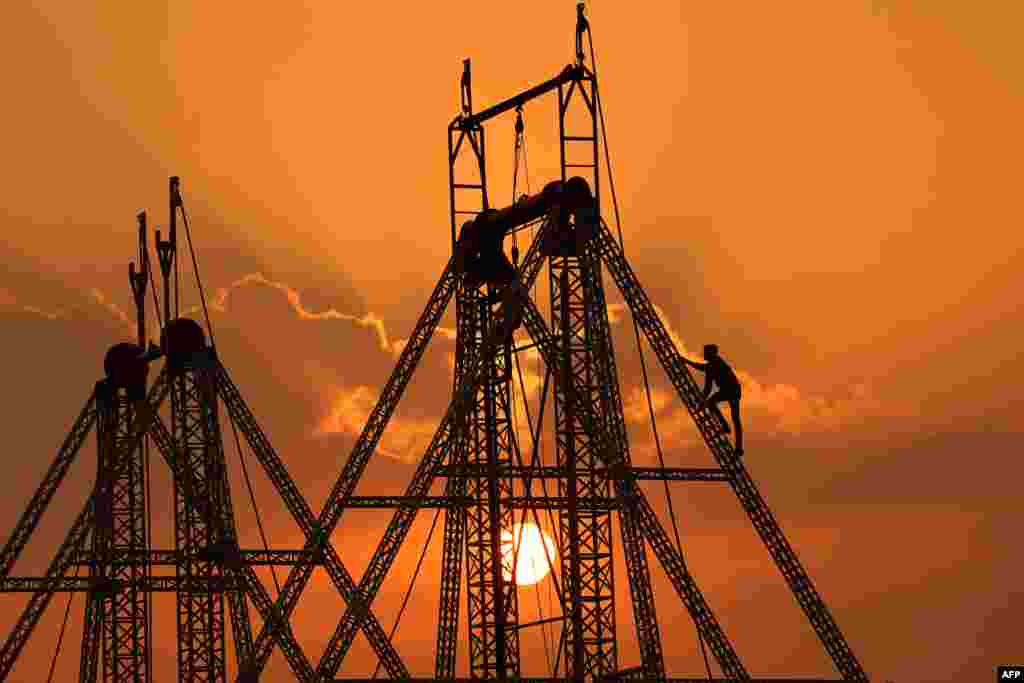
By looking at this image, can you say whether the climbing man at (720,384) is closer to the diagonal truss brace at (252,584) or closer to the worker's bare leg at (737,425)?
the worker's bare leg at (737,425)

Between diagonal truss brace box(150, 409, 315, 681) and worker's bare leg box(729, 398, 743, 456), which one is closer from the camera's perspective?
worker's bare leg box(729, 398, 743, 456)

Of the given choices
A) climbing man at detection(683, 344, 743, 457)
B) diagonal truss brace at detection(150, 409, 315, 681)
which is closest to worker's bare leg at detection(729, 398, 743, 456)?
climbing man at detection(683, 344, 743, 457)

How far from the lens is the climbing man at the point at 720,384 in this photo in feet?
264

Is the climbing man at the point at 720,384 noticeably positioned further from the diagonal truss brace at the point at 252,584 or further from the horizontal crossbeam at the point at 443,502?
the diagonal truss brace at the point at 252,584

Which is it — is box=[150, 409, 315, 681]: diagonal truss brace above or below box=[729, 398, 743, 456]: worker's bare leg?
above

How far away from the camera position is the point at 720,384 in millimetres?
80438

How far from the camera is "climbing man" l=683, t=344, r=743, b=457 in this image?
264 feet

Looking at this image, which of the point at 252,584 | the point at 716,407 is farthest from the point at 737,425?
the point at 252,584

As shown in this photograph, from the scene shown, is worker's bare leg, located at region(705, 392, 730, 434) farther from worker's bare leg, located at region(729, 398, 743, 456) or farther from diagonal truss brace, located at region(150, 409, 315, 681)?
diagonal truss brace, located at region(150, 409, 315, 681)

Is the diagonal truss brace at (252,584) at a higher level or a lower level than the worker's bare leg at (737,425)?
higher

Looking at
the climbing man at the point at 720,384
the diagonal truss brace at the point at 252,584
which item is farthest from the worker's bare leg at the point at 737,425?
the diagonal truss brace at the point at 252,584

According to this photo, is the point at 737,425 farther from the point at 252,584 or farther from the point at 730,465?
the point at 252,584

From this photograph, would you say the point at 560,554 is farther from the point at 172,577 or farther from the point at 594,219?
the point at 172,577

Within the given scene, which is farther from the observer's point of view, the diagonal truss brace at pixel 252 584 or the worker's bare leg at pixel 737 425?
the diagonal truss brace at pixel 252 584
